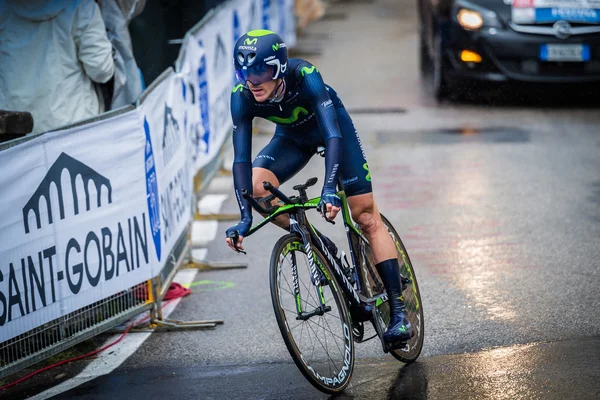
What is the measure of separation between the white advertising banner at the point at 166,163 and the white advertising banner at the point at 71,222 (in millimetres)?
167

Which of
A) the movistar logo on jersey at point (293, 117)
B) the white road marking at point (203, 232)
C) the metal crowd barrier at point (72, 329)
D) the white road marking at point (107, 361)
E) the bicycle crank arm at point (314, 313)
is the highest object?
the movistar logo on jersey at point (293, 117)

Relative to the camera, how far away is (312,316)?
5176 mm

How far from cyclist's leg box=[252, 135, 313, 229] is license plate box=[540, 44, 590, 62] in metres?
8.62

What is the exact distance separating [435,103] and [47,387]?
32.9 ft

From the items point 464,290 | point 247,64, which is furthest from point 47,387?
point 464,290

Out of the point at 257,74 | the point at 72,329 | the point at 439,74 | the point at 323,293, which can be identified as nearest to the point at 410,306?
the point at 323,293

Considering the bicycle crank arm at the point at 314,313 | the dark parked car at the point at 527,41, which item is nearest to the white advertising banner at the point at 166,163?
the bicycle crank arm at the point at 314,313

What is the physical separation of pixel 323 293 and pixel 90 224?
1700mm

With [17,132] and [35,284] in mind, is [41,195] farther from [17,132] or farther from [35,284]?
[17,132]

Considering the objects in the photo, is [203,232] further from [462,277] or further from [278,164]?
[278,164]

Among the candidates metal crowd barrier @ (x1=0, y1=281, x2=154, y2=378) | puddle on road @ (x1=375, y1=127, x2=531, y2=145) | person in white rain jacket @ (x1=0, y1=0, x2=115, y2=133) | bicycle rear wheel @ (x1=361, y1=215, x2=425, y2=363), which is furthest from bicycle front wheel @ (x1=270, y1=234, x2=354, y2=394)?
puddle on road @ (x1=375, y1=127, x2=531, y2=145)

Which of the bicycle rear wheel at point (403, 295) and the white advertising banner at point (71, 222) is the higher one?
the white advertising banner at point (71, 222)

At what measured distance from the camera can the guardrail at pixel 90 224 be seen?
5570 millimetres

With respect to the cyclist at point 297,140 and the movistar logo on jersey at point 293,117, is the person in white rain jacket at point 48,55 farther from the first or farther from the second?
the movistar logo on jersey at point 293,117
